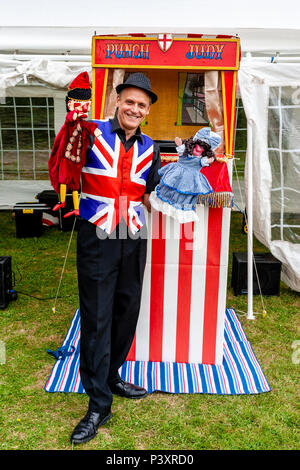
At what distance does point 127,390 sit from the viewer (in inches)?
96.5

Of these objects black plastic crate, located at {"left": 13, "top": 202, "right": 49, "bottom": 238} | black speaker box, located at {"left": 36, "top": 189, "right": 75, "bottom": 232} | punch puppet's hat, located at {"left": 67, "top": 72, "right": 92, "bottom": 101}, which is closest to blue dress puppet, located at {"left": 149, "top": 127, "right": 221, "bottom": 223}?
punch puppet's hat, located at {"left": 67, "top": 72, "right": 92, "bottom": 101}

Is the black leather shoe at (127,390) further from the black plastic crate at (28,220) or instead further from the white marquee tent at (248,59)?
the black plastic crate at (28,220)

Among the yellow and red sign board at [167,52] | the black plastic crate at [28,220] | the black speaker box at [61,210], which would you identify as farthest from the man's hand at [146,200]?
A: the black speaker box at [61,210]

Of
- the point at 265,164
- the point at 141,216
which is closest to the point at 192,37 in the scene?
the point at 141,216

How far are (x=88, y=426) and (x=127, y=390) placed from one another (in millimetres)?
385

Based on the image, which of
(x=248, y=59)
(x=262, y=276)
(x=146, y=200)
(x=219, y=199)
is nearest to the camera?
(x=146, y=200)

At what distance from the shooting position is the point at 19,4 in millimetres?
5145

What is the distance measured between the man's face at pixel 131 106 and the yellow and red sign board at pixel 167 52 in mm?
523

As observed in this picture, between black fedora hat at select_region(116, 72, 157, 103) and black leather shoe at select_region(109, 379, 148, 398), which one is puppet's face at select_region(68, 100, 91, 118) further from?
black leather shoe at select_region(109, 379, 148, 398)

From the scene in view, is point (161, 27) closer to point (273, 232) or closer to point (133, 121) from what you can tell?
point (273, 232)

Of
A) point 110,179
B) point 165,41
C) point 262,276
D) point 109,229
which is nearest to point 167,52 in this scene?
point 165,41

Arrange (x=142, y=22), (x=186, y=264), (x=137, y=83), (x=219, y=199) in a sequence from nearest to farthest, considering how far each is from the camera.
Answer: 1. (x=137, y=83)
2. (x=219, y=199)
3. (x=186, y=264)
4. (x=142, y=22)

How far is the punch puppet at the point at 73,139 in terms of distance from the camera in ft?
6.03

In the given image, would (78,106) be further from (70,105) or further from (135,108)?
(135,108)
